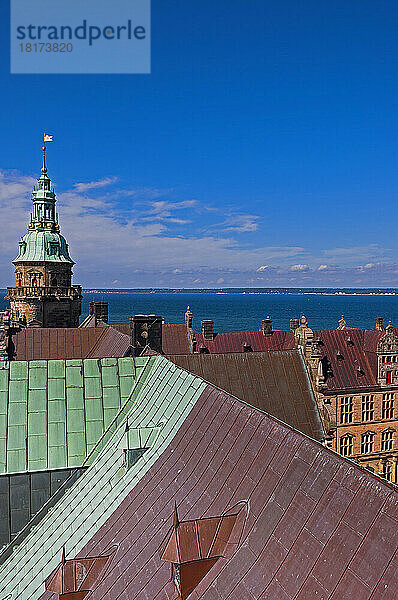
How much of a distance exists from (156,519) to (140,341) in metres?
13.5

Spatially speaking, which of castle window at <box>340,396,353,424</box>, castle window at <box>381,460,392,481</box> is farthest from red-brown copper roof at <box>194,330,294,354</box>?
castle window at <box>381,460,392,481</box>

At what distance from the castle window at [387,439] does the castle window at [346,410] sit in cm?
275

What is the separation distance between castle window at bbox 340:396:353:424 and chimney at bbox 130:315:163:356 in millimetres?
15158

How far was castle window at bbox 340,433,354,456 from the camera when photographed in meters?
33.0

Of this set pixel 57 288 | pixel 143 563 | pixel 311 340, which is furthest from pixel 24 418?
pixel 57 288

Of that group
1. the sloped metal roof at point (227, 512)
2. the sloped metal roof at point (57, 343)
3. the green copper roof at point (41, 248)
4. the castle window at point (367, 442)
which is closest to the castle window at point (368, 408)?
the castle window at point (367, 442)

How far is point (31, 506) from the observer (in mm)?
15062

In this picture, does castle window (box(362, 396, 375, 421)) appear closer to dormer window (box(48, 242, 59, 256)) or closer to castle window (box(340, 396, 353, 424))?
castle window (box(340, 396, 353, 424))

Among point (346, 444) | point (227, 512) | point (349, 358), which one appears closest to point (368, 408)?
point (346, 444)

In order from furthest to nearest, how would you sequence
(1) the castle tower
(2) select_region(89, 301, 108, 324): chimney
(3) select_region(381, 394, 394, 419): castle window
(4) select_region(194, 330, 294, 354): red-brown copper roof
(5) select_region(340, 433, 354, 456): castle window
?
(1) the castle tower < (2) select_region(89, 301, 108, 324): chimney < (4) select_region(194, 330, 294, 354): red-brown copper roof < (3) select_region(381, 394, 394, 419): castle window < (5) select_region(340, 433, 354, 456): castle window

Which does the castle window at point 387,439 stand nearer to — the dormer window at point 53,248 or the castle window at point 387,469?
the castle window at point 387,469

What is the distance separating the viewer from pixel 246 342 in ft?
141

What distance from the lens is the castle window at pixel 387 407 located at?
34781mm

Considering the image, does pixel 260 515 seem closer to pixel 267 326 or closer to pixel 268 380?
pixel 268 380
